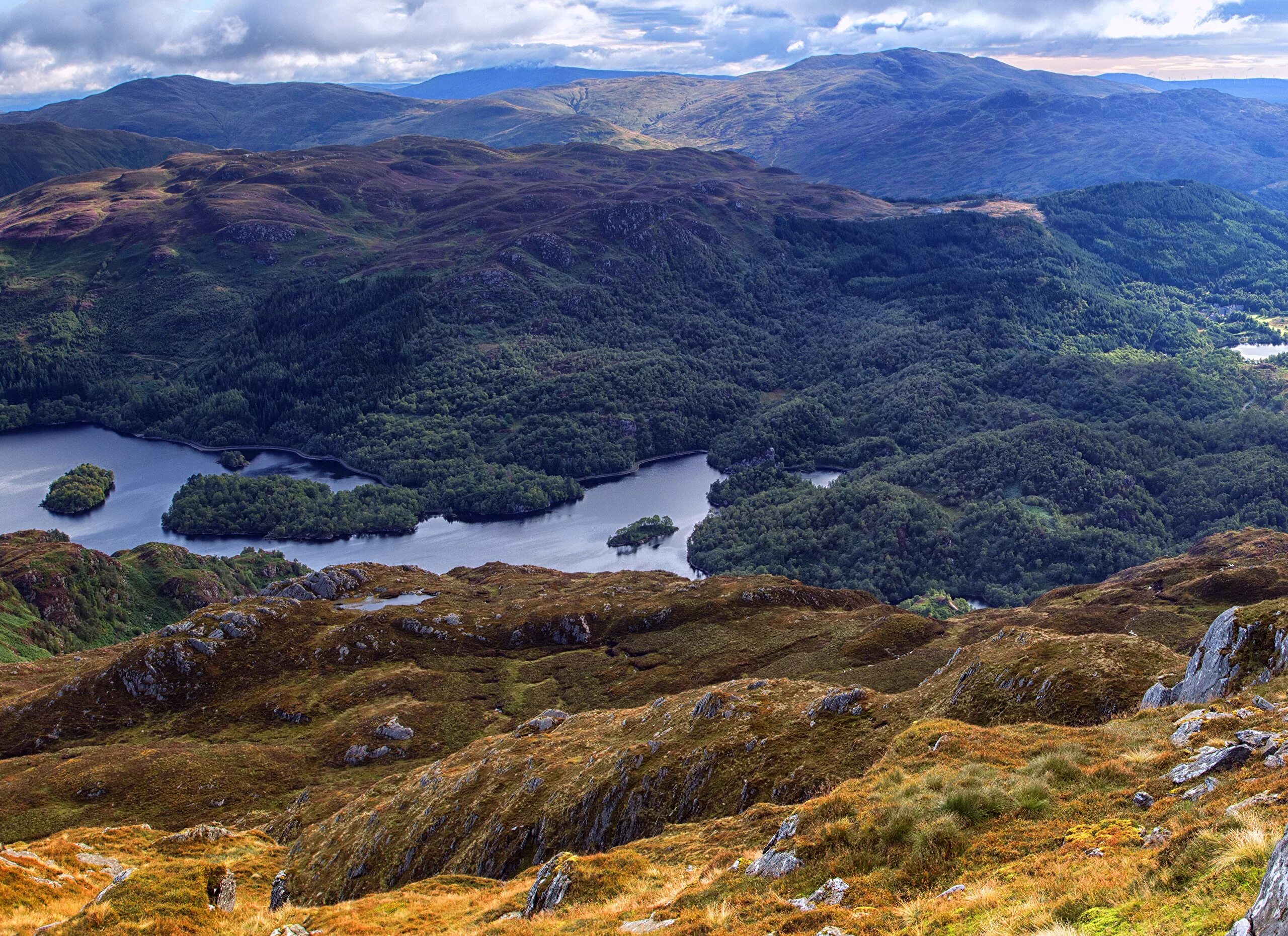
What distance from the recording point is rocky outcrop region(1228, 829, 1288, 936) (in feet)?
43.4

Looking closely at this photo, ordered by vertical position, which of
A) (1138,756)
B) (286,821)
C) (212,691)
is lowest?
(212,691)

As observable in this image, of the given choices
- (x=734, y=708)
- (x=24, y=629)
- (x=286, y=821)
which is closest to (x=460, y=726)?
(x=286, y=821)

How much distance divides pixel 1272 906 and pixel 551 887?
26731 millimetres

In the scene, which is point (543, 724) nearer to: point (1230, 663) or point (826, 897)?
point (826, 897)

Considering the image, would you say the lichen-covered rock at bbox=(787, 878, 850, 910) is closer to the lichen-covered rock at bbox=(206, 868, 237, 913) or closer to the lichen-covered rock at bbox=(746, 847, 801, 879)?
the lichen-covered rock at bbox=(746, 847, 801, 879)

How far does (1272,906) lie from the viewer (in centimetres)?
1366

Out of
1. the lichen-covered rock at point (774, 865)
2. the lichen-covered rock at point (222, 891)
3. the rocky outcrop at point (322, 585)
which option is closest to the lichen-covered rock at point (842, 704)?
the lichen-covered rock at point (774, 865)

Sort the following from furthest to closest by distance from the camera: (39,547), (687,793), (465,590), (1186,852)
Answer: (39,547), (465,590), (687,793), (1186,852)

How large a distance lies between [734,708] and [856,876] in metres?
30.1

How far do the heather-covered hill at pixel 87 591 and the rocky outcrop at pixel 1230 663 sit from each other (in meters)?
155

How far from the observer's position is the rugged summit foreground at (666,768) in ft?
81.8

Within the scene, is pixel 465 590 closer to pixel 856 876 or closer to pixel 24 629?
pixel 24 629

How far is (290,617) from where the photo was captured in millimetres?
114438

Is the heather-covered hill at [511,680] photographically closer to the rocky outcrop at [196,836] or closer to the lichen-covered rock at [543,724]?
the lichen-covered rock at [543,724]
